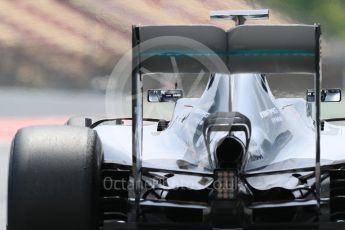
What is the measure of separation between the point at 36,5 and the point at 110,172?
17.4m

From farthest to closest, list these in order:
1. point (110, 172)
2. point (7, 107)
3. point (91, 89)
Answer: point (91, 89) < point (7, 107) < point (110, 172)

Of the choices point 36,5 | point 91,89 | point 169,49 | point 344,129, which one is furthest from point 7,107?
point 169,49

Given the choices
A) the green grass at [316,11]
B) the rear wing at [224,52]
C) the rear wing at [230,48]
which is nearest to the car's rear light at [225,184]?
the rear wing at [224,52]

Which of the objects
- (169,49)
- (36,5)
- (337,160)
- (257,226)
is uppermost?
(36,5)

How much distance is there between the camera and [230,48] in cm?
455

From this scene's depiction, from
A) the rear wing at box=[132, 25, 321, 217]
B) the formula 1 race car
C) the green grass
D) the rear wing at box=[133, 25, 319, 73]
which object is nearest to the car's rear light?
the formula 1 race car

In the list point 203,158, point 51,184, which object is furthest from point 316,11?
point 51,184

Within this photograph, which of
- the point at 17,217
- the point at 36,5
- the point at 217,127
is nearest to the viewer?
the point at 17,217

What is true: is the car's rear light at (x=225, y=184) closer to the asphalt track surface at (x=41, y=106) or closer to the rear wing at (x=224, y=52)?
the rear wing at (x=224, y=52)

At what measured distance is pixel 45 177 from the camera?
457 cm

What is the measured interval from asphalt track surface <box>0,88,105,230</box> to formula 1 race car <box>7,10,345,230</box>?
29.5 feet

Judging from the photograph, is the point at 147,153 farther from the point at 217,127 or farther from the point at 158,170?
the point at 217,127

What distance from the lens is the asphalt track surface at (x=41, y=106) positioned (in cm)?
1655

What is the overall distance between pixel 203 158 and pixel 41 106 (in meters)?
13.7
